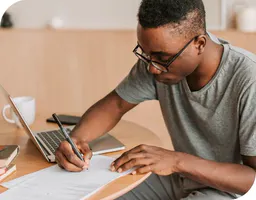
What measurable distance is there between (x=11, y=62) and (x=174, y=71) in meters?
1.50

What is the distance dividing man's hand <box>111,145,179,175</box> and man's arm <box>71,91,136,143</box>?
10.1 inches

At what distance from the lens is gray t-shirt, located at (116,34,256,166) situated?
118 centimetres

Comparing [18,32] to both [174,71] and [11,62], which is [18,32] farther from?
[174,71]

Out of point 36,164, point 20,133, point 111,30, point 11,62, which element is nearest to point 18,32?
A: point 11,62

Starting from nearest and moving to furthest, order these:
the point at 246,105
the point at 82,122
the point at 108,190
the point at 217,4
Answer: the point at 108,190, the point at 246,105, the point at 82,122, the point at 217,4

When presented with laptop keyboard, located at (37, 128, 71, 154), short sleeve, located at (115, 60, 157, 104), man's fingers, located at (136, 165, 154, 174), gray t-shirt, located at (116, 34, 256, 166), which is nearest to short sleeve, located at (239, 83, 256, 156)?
gray t-shirt, located at (116, 34, 256, 166)

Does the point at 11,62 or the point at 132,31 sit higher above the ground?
Result: the point at 132,31

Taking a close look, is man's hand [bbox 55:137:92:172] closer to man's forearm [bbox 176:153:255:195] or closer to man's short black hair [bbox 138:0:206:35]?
man's forearm [bbox 176:153:255:195]

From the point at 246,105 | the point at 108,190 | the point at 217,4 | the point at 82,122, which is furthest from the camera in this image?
the point at 217,4

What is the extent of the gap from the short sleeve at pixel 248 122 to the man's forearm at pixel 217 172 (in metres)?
0.06

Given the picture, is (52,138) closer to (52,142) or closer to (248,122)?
(52,142)

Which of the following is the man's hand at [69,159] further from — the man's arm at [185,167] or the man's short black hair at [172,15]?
the man's short black hair at [172,15]

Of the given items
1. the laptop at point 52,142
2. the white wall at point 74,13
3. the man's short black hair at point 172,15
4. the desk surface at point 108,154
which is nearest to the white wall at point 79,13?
the white wall at point 74,13

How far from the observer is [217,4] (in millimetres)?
2350
